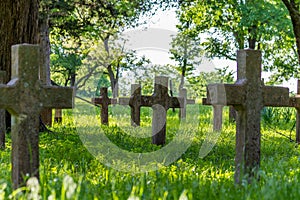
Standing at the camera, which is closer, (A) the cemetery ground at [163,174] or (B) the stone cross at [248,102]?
(A) the cemetery ground at [163,174]

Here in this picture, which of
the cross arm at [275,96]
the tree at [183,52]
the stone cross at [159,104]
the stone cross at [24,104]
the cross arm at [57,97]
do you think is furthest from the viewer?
the tree at [183,52]

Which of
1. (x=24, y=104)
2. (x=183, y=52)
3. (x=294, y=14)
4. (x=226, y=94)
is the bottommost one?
(x=24, y=104)

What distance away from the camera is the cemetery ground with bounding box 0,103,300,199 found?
4.46 meters

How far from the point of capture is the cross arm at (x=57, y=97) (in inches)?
200

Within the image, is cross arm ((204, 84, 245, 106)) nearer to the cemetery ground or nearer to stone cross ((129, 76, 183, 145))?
the cemetery ground

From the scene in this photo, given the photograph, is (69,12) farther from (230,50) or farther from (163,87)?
(230,50)

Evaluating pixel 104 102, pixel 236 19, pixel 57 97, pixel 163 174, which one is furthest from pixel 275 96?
pixel 236 19

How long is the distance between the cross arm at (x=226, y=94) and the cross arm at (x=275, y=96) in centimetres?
42

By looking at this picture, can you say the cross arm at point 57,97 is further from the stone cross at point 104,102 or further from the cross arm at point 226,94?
the stone cross at point 104,102

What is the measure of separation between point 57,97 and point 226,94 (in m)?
1.72

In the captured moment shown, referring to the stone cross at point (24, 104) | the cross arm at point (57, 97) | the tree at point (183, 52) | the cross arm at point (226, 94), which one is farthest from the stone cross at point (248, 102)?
the tree at point (183, 52)

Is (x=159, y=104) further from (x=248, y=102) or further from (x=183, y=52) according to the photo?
(x=183, y=52)

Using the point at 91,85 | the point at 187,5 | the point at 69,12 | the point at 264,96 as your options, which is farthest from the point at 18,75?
the point at 91,85

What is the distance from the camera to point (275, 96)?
627 cm
